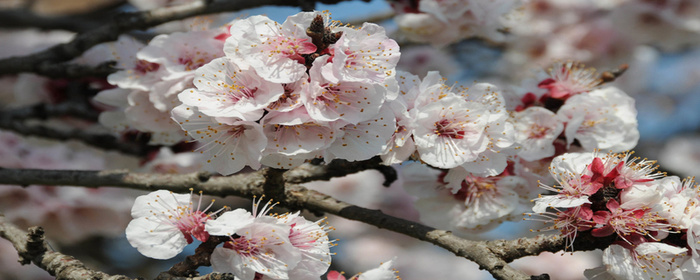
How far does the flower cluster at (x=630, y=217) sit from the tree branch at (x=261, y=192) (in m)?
0.23

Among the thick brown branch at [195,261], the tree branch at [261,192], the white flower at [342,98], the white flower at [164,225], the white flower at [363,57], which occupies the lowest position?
the tree branch at [261,192]

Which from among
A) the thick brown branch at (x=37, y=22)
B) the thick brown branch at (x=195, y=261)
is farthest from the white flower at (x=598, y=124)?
the thick brown branch at (x=37, y=22)

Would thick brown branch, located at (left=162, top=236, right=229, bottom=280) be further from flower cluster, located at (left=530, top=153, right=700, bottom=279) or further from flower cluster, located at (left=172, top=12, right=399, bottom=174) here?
flower cluster, located at (left=530, top=153, right=700, bottom=279)

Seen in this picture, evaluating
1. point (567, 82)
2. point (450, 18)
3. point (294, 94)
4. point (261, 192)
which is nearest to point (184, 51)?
point (261, 192)

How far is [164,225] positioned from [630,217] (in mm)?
1316

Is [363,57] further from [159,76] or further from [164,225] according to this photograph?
[159,76]

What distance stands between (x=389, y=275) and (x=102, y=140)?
1900mm

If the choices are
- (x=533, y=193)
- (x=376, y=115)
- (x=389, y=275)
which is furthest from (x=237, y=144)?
(x=533, y=193)

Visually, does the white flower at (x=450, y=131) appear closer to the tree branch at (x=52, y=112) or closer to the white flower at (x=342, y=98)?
the white flower at (x=342, y=98)

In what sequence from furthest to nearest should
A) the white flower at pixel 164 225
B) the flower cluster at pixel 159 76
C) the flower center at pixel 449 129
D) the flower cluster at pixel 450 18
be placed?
1. the flower cluster at pixel 450 18
2. the flower cluster at pixel 159 76
3. the flower center at pixel 449 129
4. the white flower at pixel 164 225

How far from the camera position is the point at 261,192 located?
239cm

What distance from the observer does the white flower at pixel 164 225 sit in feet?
5.95

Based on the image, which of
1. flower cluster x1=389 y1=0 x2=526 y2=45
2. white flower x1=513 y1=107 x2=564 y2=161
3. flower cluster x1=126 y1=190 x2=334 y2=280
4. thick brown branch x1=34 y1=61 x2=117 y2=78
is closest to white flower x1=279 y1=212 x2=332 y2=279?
flower cluster x1=126 y1=190 x2=334 y2=280

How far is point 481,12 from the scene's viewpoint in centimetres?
318
